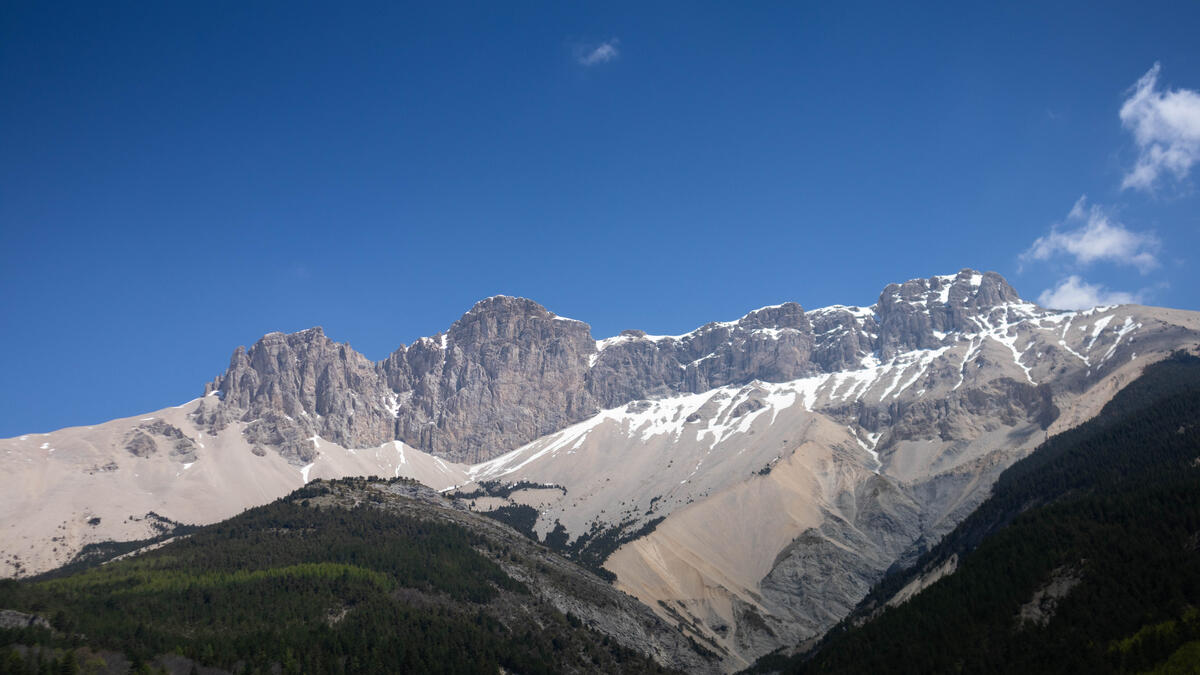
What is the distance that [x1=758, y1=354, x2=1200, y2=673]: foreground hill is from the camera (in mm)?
102062

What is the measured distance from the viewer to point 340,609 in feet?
477

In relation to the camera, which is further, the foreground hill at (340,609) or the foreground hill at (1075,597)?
the foreground hill at (340,609)

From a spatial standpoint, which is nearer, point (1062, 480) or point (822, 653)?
point (822, 653)

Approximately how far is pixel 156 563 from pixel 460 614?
6003 cm

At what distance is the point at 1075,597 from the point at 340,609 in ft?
356

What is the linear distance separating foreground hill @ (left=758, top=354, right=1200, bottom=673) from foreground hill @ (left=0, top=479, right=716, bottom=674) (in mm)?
45076

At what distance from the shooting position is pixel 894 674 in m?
121

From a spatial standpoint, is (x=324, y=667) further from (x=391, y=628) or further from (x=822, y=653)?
(x=822, y=653)

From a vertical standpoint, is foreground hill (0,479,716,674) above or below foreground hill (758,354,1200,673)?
above

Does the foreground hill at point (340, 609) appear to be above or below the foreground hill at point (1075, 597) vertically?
above

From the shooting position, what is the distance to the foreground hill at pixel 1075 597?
102062mm

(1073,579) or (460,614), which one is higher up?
(460,614)

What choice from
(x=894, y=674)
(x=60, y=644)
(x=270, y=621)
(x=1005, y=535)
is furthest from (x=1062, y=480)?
(x=60, y=644)

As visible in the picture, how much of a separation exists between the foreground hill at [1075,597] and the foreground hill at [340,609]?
148 ft
